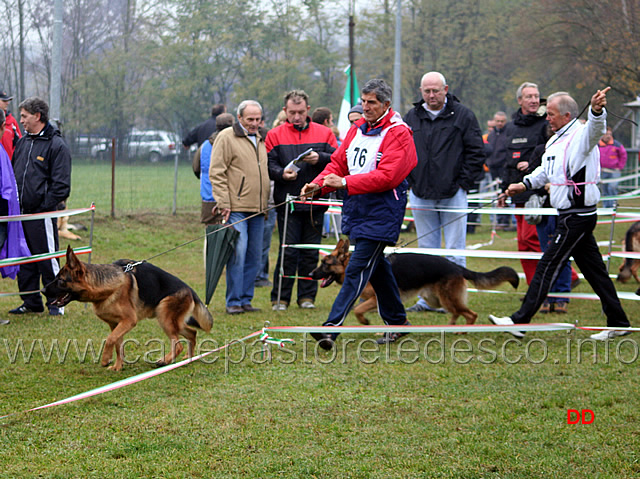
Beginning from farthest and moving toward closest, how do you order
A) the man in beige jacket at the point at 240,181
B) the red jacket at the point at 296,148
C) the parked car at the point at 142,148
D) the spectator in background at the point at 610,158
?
the spectator in background at the point at 610,158 < the parked car at the point at 142,148 < the red jacket at the point at 296,148 < the man in beige jacket at the point at 240,181

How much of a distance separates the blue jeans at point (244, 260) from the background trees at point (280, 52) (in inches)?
391

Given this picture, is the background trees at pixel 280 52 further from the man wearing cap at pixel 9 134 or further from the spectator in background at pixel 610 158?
the man wearing cap at pixel 9 134

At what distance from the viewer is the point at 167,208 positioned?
1566 centimetres

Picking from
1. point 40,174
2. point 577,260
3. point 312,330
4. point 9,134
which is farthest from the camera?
point 9,134

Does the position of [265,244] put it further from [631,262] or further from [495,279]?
[631,262]

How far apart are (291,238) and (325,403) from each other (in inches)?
137

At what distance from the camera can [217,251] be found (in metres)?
7.36

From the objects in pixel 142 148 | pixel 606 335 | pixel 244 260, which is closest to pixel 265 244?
pixel 244 260

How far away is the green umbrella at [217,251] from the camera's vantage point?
7301mm

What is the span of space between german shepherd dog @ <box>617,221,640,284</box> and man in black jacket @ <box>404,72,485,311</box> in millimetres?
2778

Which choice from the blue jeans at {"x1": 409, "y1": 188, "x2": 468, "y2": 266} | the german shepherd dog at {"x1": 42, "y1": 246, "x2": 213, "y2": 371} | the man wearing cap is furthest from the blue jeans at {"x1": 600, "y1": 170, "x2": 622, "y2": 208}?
the german shepherd dog at {"x1": 42, "y1": 246, "x2": 213, "y2": 371}

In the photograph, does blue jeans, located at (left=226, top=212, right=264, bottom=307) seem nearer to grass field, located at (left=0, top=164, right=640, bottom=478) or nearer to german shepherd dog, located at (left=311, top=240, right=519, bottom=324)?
grass field, located at (left=0, top=164, right=640, bottom=478)

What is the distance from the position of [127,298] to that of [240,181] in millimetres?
2479

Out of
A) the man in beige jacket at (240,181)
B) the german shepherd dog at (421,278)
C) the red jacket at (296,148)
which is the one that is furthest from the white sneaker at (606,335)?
the man in beige jacket at (240,181)
